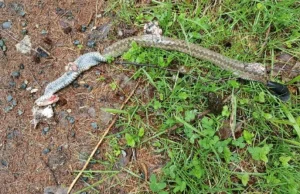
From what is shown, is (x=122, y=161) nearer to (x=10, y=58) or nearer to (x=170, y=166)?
(x=170, y=166)

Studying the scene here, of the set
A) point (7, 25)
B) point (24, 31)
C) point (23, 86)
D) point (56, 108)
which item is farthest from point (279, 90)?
point (7, 25)

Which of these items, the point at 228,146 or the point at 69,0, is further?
the point at 69,0

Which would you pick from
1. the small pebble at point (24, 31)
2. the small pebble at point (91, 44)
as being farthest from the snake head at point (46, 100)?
the small pebble at point (24, 31)

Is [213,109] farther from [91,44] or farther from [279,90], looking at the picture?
[91,44]

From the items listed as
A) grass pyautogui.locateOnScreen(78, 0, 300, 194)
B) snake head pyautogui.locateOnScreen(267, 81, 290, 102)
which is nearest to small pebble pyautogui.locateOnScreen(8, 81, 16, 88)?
grass pyautogui.locateOnScreen(78, 0, 300, 194)

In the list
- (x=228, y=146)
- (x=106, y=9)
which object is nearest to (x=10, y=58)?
(x=106, y=9)

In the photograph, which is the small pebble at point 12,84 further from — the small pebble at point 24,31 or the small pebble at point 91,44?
the small pebble at point 91,44

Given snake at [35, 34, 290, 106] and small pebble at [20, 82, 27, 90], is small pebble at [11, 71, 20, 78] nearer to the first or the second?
small pebble at [20, 82, 27, 90]
